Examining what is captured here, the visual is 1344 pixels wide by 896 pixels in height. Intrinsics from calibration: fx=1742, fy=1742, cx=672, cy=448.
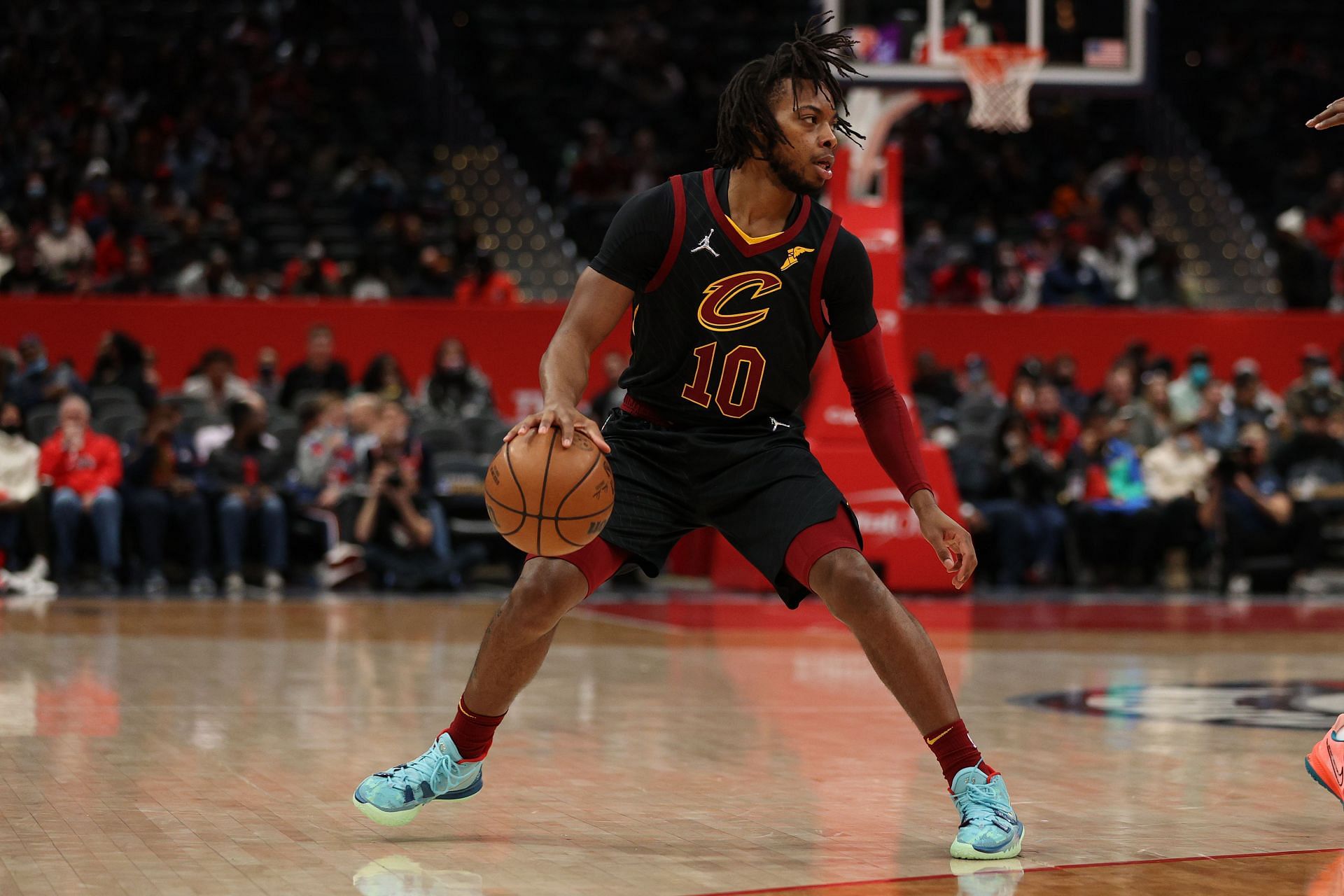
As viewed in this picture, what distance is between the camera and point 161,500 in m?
13.8

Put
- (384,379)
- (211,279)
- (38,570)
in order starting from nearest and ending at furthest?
(38,570)
(384,379)
(211,279)

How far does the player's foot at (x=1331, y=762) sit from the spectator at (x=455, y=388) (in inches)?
465

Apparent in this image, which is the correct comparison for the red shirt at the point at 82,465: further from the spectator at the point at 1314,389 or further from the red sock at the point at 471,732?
the spectator at the point at 1314,389

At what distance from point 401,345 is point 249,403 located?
3.69 metres

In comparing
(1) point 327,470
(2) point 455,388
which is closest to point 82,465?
(1) point 327,470

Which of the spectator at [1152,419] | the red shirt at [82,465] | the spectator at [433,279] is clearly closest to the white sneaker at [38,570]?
the red shirt at [82,465]

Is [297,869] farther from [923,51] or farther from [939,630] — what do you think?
[923,51]

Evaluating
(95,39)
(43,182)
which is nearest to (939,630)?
(43,182)

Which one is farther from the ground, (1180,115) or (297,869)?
(1180,115)

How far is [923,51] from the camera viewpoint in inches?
535

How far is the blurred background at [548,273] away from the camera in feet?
45.2

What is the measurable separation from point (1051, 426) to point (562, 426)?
12687 millimetres

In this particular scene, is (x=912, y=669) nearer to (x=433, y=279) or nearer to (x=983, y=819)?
(x=983, y=819)

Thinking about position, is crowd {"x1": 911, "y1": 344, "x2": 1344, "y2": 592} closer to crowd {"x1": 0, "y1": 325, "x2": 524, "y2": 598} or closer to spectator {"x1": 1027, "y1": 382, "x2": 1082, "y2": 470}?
spectator {"x1": 1027, "y1": 382, "x2": 1082, "y2": 470}
